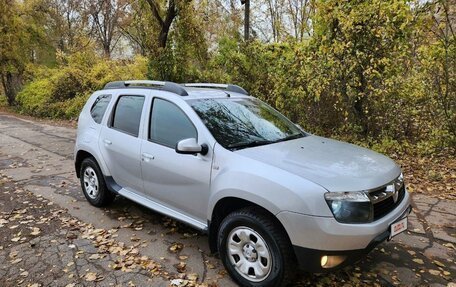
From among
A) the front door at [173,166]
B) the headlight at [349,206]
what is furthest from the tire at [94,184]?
the headlight at [349,206]

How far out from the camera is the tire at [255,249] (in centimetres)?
296

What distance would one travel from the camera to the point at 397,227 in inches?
124

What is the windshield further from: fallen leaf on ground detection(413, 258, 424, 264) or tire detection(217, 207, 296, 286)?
fallen leaf on ground detection(413, 258, 424, 264)

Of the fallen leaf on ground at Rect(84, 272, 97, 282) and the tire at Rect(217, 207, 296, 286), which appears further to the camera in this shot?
the fallen leaf on ground at Rect(84, 272, 97, 282)

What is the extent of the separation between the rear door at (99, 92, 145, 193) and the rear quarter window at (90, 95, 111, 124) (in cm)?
24

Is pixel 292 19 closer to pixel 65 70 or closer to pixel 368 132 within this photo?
pixel 65 70

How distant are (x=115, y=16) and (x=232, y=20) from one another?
35.5ft

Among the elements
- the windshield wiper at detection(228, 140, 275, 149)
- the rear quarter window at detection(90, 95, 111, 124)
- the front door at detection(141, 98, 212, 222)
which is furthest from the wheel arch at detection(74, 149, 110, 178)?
the windshield wiper at detection(228, 140, 275, 149)

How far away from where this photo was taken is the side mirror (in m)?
3.44

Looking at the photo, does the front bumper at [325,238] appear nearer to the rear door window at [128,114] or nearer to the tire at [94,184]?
the rear door window at [128,114]

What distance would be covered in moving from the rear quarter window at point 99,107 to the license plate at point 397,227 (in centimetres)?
382

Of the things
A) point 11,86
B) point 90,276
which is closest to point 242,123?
point 90,276

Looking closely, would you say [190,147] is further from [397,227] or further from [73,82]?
[73,82]

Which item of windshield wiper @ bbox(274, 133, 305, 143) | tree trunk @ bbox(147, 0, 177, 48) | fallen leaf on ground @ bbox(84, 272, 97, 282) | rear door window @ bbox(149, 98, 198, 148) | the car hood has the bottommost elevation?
fallen leaf on ground @ bbox(84, 272, 97, 282)
